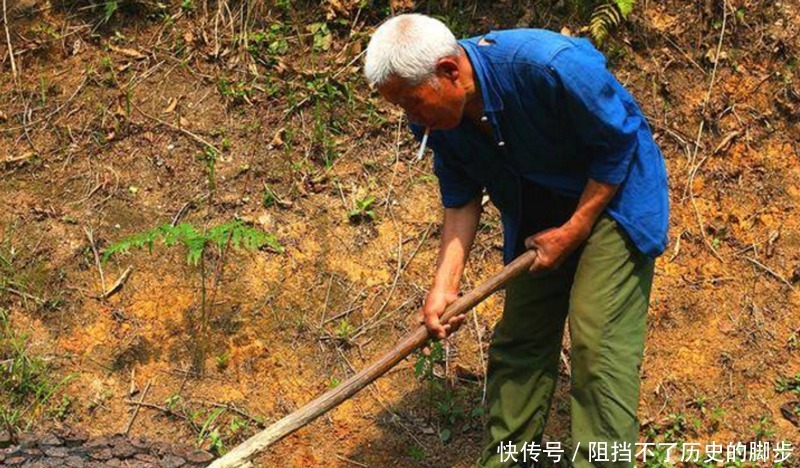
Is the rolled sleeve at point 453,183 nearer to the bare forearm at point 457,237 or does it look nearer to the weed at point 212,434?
the bare forearm at point 457,237

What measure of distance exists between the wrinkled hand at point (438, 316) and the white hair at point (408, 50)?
95 centimetres

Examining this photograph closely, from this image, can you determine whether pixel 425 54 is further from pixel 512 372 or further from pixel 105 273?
pixel 105 273

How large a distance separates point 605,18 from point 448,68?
8.69 ft

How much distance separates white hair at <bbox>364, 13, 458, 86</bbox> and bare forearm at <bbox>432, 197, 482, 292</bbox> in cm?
90

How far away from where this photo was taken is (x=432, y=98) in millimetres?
3443

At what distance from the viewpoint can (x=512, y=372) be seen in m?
4.38

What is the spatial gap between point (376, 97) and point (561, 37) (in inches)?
98.8

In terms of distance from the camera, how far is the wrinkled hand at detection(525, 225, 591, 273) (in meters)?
3.81

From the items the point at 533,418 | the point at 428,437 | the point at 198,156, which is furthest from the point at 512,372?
the point at 198,156

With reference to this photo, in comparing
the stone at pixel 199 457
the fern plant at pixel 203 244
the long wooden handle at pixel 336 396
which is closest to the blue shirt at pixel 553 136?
the long wooden handle at pixel 336 396

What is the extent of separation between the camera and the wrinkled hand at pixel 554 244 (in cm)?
381

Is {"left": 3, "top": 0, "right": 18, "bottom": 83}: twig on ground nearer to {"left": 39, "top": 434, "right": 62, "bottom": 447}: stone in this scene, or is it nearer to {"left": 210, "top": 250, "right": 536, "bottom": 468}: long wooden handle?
{"left": 39, "top": 434, "right": 62, "bottom": 447}: stone

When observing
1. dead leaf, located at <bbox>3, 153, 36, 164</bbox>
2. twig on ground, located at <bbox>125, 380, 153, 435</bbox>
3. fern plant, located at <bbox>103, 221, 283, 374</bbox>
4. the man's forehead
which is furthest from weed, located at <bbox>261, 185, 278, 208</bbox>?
the man's forehead

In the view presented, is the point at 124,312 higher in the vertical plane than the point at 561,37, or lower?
lower
